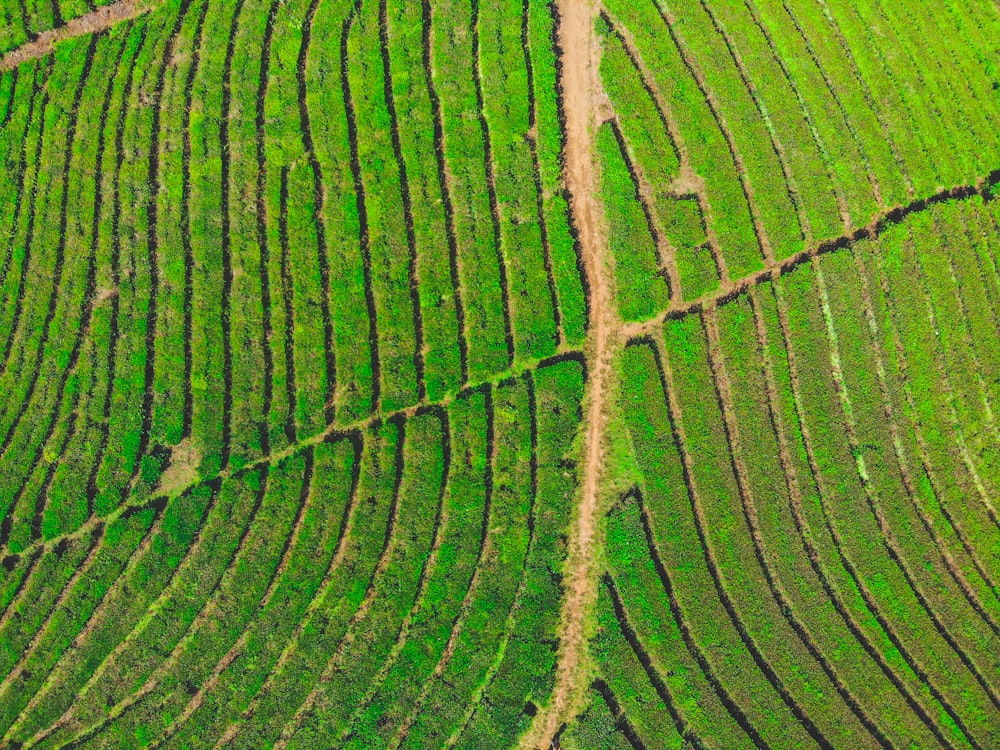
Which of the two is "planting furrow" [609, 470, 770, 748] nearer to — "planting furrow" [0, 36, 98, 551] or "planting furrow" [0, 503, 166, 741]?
"planting furrow" [0, 503, 166, 741]

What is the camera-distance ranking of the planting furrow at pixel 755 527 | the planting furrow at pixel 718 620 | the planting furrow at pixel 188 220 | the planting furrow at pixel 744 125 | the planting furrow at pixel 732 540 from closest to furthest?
1. the planting furrow at pixel 718 620
2. the planting furrow at pixel 732 540
3. the planting furrow at pixel 755 527
4. the planting furrow at pixel 188 220
5. the planting furrow at pixel 744 125

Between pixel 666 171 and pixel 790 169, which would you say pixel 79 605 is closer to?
pixel 666 171

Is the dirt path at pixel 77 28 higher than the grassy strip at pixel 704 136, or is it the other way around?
the dirt path at pixel 77 28

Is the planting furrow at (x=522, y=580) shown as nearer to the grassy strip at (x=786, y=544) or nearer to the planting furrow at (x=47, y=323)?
the grassy strip at (x=786, y=544)

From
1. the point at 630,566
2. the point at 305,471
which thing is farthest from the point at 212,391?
the point at 630,566

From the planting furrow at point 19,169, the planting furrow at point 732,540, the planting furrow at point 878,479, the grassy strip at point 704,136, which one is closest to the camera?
the planting furrow at point 732,540

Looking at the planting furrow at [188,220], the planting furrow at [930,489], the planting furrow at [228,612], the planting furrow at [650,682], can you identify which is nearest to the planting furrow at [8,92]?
the planting furrow at [188,220]

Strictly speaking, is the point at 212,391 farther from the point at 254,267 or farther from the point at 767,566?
the point at 767,566

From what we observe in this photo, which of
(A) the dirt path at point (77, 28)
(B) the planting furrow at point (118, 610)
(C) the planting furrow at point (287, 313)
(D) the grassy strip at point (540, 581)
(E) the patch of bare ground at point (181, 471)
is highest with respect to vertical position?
(A) the dirt path at point (77, 28)
